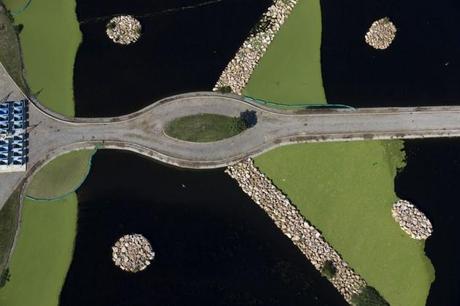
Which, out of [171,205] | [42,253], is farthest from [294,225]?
[42,253]

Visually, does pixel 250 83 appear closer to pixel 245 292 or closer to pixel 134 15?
pixel 134 15

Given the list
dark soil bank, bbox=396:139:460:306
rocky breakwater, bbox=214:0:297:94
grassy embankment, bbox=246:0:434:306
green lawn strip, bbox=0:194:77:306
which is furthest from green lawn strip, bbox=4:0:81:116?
dark soil bank, bbox=396:139:460:306

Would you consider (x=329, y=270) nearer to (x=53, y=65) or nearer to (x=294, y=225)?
(x=294, y=225)

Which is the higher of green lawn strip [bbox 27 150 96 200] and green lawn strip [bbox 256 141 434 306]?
green lawn strip [bbox 256 141 434 306]

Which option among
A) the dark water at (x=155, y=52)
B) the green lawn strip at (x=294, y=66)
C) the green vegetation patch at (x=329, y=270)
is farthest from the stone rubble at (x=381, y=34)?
the green vegetation patch at (x=329, y=270)

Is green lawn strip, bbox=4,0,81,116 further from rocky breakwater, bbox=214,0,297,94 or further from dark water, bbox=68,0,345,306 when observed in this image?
rocky breakwater, bbox=214,0,297,94
